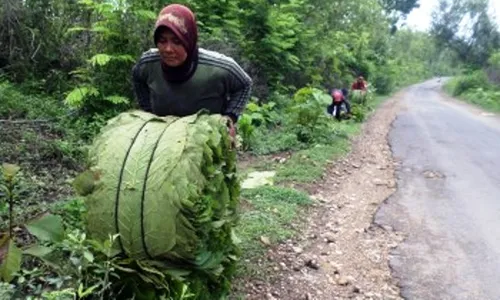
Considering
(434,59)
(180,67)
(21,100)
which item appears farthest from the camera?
(434,59)

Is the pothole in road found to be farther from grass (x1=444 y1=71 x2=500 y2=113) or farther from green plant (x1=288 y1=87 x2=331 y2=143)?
grass (x1=444 y1=71 x2=500 y2=113)

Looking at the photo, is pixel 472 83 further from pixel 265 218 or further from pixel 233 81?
pixel 233 81

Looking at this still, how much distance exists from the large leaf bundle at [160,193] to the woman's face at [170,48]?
0.47m

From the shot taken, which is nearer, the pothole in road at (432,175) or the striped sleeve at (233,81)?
the striped sleeve at (233,81)

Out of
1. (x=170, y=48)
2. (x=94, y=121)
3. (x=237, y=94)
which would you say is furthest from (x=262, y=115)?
(x=170, y=48)

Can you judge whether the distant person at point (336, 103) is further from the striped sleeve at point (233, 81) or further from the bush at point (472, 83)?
the bush at point (472, 83)

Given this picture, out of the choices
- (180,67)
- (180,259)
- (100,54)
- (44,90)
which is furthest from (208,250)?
(44,90)

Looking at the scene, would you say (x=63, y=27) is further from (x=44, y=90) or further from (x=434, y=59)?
(x=434, y=59)

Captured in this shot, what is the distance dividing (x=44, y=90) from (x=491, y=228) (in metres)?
6.06

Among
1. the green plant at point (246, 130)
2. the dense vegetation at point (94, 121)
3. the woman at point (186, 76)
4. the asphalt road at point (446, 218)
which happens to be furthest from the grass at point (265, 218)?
the green plant at point (246, 130)

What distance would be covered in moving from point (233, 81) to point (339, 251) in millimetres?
2118

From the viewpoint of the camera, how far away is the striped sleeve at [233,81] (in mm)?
2904

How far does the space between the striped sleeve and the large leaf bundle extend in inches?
25.6

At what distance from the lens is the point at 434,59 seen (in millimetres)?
71125
